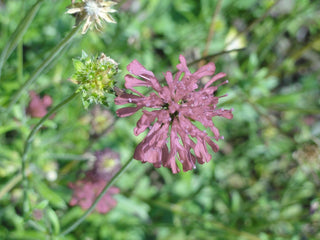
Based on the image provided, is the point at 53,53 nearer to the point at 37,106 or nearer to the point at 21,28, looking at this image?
the point at 21,28

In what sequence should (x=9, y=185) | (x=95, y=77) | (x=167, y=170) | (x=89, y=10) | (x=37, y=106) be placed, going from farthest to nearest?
(x=167, y=170) → (x=37, y=106) → (x=9, y=185) → (x=95, y=77) → (x=89, y=10)

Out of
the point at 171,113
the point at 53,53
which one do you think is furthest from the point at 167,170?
the point at 53,53

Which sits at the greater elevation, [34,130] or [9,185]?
[9,185]

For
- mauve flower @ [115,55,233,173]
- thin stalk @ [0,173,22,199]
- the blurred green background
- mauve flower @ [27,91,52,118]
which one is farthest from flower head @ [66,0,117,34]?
thin stalk @ [0,173,22,199]

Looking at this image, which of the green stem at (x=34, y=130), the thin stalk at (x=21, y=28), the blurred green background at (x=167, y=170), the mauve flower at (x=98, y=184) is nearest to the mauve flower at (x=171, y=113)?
the green stem at (x=34, y=130)

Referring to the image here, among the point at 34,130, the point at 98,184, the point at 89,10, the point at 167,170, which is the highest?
the point at 167,170

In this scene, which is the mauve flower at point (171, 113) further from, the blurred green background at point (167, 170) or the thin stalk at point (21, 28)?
the blurred green background at point (167, 170)

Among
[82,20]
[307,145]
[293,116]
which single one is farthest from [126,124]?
[293,116]
